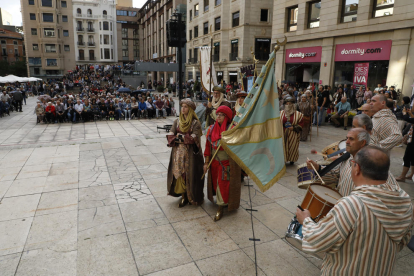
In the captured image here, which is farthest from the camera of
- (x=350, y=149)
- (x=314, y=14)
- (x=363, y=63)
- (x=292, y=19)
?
(x=292, y=19)

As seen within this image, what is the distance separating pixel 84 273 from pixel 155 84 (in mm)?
44106

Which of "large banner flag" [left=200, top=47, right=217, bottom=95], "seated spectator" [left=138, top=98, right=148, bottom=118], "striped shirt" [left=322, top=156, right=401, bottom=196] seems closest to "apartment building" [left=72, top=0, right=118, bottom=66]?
"seated spectator" [left=138, top=98, right=148, bottom=118]

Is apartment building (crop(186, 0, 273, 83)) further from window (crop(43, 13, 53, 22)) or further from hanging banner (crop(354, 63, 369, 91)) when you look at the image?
window (crop(43, 13, 53, 22))

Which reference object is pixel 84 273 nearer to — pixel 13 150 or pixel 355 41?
pixel 13 150

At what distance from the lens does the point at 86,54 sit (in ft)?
218

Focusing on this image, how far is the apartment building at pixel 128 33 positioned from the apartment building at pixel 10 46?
938 inches

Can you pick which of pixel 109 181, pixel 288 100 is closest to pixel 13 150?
pixel 109 181

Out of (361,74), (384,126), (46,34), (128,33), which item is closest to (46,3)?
(46,34)

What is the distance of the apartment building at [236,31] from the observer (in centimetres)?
2889

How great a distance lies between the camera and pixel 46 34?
54.0 meters

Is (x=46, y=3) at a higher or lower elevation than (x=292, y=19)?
higher

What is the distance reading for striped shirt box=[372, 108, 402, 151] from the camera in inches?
153

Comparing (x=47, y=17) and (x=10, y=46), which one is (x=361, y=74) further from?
(x=10, y=46)

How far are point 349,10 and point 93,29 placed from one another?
64365mm
